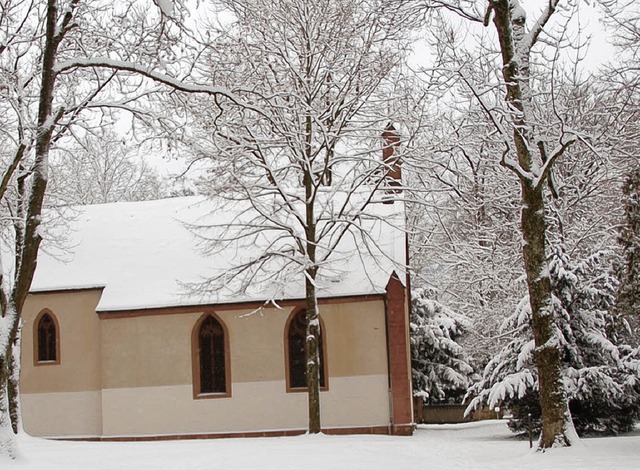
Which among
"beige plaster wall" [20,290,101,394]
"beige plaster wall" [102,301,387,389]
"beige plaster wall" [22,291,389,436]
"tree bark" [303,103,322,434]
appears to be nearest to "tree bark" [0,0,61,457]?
"tree bark" [303,103,322,434]

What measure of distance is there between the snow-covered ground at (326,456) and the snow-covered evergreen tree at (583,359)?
2.48 metres

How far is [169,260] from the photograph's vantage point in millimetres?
29312

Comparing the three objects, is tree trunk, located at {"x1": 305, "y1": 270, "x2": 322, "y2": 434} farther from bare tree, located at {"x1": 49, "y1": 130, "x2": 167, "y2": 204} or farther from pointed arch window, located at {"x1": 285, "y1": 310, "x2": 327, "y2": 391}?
bare tree, located at {"x1": 49, "y1": 130, "x2": 167, "y2": 204}

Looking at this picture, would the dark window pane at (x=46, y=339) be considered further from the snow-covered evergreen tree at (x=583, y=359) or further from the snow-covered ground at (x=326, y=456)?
the snow-covered evergreen tree at (x=583, y=359)

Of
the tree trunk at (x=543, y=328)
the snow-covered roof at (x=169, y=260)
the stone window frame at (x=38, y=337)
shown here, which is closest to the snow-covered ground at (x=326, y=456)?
the tree trunk at (x=543, y=328)

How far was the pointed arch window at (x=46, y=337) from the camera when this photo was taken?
28547mm

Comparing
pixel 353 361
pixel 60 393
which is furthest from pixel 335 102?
pixel 60 393

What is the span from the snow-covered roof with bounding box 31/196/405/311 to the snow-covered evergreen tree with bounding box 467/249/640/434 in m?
4.26

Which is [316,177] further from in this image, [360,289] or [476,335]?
[476,335]

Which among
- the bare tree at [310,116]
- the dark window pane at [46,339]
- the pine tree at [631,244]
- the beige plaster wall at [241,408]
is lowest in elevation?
the beige plaster wall at [241,408]

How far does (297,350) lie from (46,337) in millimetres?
8384

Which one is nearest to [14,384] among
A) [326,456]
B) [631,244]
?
[326,456]

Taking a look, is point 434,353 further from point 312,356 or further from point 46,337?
point 46,337

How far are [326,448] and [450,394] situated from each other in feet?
69.3
